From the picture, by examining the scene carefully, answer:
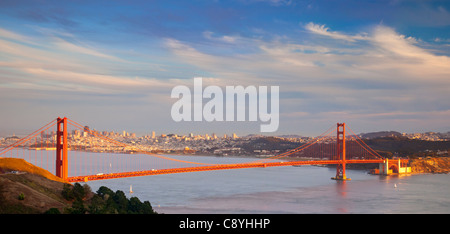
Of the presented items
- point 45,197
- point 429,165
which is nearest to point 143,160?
point 429,165

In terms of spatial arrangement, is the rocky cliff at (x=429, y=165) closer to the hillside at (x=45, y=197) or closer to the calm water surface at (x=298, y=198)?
the calm water surface at (x=298, y=198)

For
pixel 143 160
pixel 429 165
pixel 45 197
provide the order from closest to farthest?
1. pixel 45 197
2. pixel 429 165
3. pixel 143 160

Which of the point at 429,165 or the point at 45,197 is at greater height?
the point at 45,197

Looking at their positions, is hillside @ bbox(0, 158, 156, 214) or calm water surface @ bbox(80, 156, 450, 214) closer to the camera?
hillside @ bbox(0, 158, 156, 214)

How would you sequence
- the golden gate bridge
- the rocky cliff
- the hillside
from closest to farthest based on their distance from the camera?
the hillside, the golden gate bridge, the rocky cliff

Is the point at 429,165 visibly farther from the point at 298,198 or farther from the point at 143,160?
the point at 143,160

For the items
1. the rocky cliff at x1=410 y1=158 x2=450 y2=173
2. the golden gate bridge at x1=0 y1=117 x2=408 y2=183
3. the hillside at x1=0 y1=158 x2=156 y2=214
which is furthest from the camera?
the rocky cliff at x1=410 y1=158 x2=450 y2=173

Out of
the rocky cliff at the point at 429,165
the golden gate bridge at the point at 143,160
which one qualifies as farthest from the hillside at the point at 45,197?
the rocky cliff at the point at 429,165

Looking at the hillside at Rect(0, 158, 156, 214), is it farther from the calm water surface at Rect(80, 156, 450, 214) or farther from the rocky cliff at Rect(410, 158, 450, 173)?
the rocky cliff at Rect(410, 158, 450, 173)

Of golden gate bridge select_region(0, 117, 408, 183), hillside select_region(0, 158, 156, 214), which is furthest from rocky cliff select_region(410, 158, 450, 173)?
hillside select_region(0, 158, 156, 214)

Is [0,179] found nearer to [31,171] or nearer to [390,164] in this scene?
[31,171]
